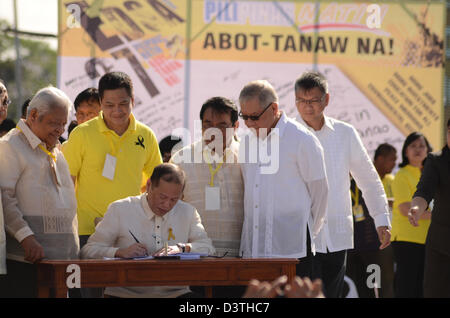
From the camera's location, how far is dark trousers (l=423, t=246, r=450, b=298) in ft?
18.0

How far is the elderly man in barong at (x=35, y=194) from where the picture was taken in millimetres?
4004

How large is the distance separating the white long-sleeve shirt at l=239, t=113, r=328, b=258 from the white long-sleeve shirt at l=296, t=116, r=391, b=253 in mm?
393

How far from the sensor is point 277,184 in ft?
15.4

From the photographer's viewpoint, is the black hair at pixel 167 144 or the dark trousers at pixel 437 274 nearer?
the dark trousers at pixel 437 274

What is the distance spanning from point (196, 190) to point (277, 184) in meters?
0.49

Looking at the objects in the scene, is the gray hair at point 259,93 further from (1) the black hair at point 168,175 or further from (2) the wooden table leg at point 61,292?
(2) the wooden table leg at point 61,292

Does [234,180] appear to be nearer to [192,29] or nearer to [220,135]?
[220,135]

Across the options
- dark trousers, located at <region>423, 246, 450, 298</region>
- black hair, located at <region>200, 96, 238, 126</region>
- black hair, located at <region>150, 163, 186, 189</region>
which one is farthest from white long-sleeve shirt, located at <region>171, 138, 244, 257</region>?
dark trousers, located at <region>423, 246, 450, 298</region>

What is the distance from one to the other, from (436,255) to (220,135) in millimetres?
1792

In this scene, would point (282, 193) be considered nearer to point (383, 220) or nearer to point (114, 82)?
point (383, 220)

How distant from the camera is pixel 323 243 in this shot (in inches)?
200

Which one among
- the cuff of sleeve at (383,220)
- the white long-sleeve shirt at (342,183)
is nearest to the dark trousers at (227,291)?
the white long-sleeve shirt at (342,183)

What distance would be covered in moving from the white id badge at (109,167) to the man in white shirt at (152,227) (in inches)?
20.9
